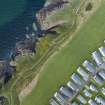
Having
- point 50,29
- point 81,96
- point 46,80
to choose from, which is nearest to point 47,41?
point 50,29

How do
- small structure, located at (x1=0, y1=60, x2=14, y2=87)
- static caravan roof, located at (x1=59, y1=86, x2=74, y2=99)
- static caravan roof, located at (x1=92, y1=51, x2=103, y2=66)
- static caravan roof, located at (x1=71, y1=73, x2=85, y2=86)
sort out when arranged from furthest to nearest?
small structure, located at (x1=0, y1=60, x2=14, y2=87) < static caravan roof, located at (x1=59, y1=86, x2=74, y2=99) < static caravan roof, located at (x1=71, y1=73, x2=85, y2=86) < static caravan roof, located at (x1=92, y1=51, x2=103, y2=66)

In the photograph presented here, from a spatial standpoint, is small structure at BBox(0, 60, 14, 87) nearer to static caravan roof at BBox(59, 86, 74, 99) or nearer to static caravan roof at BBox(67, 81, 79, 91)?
static caravan roof at BBox(59, 86, 74, 99)

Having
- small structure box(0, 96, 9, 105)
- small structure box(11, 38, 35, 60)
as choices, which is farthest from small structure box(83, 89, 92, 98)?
small structure box(0, 96, 9, 105)

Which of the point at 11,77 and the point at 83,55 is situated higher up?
the point at 11,77

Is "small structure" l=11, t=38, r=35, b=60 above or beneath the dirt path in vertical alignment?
above

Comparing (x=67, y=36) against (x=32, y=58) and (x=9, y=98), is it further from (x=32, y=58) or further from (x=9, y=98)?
(x=9, y=98)

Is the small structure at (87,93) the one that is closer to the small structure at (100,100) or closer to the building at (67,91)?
the small structure at (100,100)
